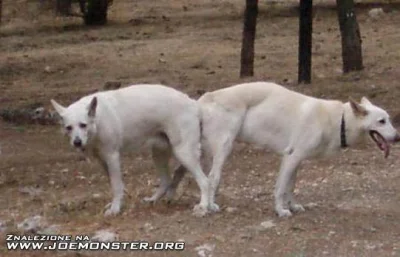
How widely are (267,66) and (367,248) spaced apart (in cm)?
1185

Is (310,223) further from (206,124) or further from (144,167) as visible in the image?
(144,167)

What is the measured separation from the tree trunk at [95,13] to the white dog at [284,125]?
69.7 ft

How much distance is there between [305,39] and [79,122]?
26.7 feet

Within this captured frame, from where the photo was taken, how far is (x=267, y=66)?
19.4m

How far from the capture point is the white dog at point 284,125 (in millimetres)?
8578

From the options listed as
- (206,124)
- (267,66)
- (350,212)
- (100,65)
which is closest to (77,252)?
(206,124)

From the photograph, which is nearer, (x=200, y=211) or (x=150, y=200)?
(x=200, y=211)

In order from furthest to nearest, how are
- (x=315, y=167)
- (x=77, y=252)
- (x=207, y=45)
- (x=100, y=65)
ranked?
(x=207, y=45)
(x=100, y=65)
(x=315, y=167)
(x=77, y=252)

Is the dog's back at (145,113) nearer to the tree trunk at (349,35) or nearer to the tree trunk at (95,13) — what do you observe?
the tree trunk at (349,35)

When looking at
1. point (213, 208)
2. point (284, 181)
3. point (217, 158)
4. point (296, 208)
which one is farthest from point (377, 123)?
point (213, 208)

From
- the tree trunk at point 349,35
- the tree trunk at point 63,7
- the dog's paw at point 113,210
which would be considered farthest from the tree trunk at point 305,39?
the tree trunk at point 63,7

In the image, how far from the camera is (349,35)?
16281 mm

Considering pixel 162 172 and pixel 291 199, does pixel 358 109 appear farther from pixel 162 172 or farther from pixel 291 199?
pixel 162 172

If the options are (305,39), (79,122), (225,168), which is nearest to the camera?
(79,122)
